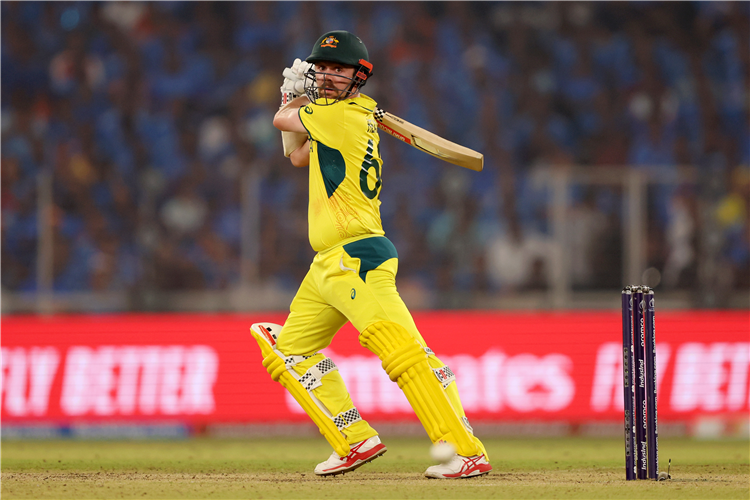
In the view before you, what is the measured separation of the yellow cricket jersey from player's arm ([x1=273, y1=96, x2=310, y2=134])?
4cm

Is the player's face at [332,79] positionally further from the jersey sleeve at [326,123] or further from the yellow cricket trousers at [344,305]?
the yellow cricket trousers at [344,305]

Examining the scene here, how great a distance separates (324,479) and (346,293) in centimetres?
99

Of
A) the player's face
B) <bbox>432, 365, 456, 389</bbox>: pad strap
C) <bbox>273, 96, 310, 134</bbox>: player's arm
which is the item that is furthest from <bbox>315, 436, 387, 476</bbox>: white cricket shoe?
the player's face

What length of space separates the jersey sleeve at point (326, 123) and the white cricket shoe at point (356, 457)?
4.88 feet

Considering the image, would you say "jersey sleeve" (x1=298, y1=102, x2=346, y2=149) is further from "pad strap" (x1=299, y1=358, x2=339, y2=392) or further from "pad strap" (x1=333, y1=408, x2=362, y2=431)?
"pad strap" (x1=333, y1=408, x2=362, y2=431)

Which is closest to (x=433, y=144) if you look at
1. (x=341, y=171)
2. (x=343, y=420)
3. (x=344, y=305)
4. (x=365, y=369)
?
(x=341, y=171)

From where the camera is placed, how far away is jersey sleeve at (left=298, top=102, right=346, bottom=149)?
4.77 m

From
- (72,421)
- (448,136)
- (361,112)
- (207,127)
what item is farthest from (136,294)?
(361,112)

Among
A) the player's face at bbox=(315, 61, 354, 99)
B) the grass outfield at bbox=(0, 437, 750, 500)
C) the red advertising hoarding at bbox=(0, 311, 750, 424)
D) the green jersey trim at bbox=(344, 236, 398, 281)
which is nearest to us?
the grass outfield at bbox=(0, 437, 750, 500)

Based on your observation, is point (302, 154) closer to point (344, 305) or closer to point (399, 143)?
point (344, 305)

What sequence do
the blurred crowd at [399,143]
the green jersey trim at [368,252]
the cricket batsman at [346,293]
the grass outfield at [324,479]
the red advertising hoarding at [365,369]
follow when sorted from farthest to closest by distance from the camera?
1. the blurred crowd at [399,143]
2. the red advertising hoarding at [365,369]
3. the green jersey trim at [368,252]
4. the cricket batsman at [346,293]
5. the grass outfield at [324,479]

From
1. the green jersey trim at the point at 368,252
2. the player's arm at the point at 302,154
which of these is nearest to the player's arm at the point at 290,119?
the player's arm at the point at 302,154

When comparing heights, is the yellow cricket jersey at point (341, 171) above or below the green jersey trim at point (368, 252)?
above

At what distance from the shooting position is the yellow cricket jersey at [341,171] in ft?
15.7
